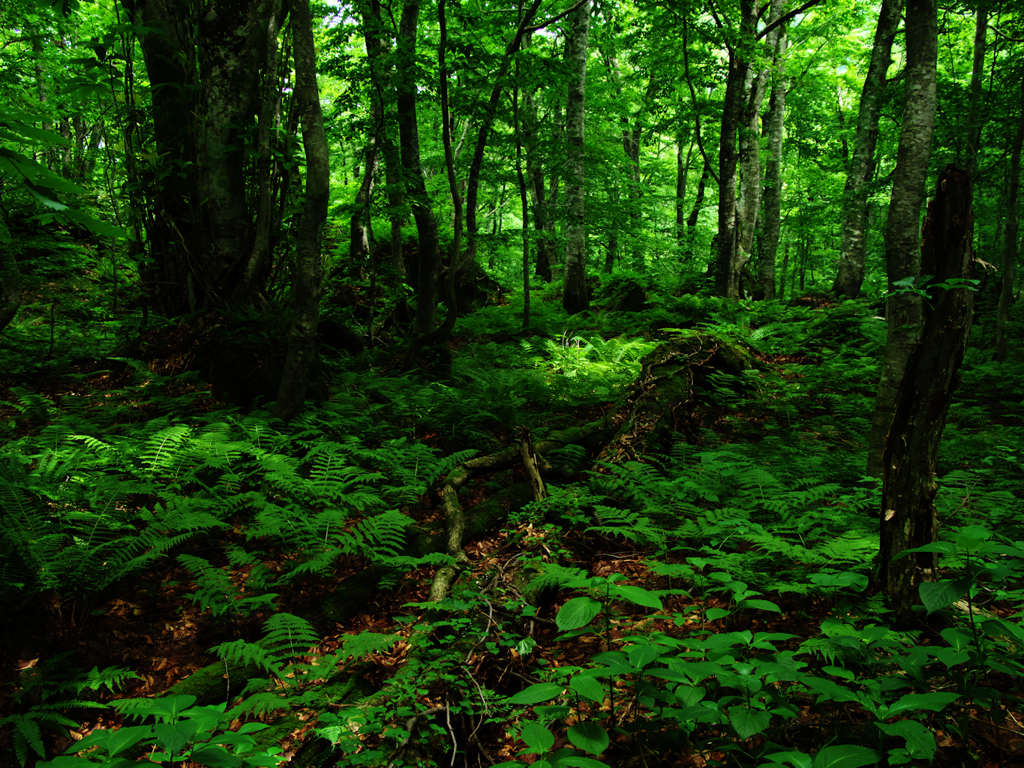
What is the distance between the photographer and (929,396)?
234cm

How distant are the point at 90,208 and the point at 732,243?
11.4 meters

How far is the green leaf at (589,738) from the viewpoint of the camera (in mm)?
1403

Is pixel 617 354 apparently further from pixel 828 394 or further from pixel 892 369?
pixel 892 369

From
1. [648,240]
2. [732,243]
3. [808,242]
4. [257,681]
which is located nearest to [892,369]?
[257,681]

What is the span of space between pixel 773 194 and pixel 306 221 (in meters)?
14.7

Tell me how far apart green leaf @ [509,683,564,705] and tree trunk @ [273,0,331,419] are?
4077 mm

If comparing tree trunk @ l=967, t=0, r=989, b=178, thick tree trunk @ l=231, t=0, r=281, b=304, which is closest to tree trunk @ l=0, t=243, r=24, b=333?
thick tree trunk @ l=231, t=0, r=281, b=304

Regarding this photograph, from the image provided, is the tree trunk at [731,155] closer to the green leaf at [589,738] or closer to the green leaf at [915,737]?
the green leaf at [915,737]

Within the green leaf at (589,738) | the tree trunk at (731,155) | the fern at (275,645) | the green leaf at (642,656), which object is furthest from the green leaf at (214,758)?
the tree trunk at (731,155)

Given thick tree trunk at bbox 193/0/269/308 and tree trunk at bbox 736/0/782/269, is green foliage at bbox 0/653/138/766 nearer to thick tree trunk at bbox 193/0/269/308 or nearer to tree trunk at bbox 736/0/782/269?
thick tree trunk at bbox 193/0/269/308

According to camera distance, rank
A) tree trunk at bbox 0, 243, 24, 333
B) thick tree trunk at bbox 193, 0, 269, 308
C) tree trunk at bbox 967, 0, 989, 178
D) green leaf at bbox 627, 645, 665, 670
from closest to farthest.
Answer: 1. green leaf at bbox 627, 645, 665, 670
2. tree trunk at bbox 0, 243, 24, 333
3. thick tree trunk at bbox 193, 0, 269, 308
4. tree trunk at bbox 967, 0, 989, 178

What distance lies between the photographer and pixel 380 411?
5648 mm

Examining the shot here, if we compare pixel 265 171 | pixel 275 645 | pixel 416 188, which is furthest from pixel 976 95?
pixel 275 645

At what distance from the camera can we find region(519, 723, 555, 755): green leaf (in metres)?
1.40
